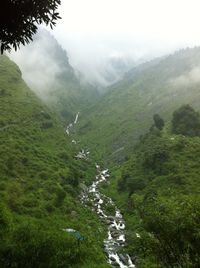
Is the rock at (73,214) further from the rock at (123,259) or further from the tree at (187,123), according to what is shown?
the tree at (187,123)

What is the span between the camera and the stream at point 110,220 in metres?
84.4

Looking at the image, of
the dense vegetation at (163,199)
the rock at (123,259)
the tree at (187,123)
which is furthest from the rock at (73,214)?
the tree at (187,123)

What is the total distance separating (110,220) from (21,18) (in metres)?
94.0

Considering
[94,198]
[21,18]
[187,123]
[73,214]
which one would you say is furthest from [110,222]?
[21,18]

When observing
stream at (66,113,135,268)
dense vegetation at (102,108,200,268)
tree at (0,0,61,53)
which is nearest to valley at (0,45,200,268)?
dense vegetation at (102,108,200,268)

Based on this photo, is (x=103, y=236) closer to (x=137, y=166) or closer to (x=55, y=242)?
(x=55, y=242)

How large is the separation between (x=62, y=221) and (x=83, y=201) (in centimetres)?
2297

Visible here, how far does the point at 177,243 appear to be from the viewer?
149 ft

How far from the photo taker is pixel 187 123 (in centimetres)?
17612

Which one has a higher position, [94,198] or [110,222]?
[94,198]

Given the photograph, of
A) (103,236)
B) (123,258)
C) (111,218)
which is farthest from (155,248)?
(111,218)

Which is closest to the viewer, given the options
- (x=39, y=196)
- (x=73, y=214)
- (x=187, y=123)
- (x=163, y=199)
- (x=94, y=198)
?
(x=163, y=199)

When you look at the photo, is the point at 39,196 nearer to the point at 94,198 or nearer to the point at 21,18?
the point at 94,198

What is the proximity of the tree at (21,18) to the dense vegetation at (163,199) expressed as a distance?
2821 cm
